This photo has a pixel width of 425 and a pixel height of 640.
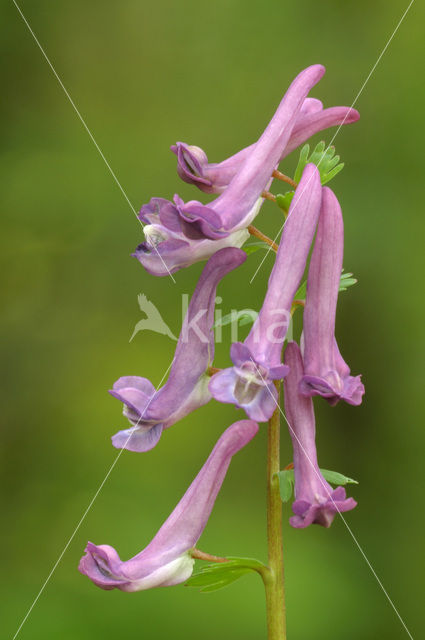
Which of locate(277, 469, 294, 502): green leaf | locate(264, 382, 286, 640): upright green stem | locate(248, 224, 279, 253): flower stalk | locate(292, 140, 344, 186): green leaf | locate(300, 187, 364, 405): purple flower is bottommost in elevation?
locate(264, 382, 286, 640): upright green stem

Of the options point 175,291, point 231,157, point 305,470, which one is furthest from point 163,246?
point 175,291

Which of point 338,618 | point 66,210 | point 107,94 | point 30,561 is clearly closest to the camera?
point 338,618

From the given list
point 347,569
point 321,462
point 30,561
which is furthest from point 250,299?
point 30,561

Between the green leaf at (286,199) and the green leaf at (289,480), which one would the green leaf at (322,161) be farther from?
the green leaf at (289,480)

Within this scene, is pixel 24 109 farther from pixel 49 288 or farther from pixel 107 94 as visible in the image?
pixel 49 288

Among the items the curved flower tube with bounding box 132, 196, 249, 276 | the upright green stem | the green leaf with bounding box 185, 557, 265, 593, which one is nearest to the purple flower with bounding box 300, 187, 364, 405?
the upright green stem

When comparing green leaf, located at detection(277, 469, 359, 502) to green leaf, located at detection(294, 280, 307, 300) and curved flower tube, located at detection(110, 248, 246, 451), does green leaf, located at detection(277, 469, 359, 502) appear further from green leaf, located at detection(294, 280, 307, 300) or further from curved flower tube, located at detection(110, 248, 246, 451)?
green leaf, located at detection(294, 280, 307, 300)

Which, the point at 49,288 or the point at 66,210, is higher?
the point at 66,210
